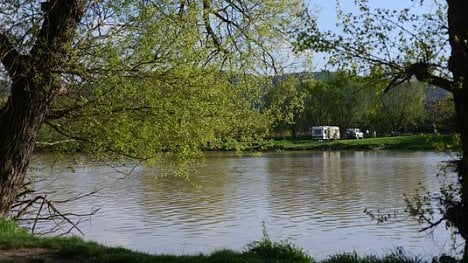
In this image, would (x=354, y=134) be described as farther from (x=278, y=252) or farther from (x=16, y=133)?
Result: (x=16, y=133)

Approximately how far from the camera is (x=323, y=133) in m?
→ 92.9

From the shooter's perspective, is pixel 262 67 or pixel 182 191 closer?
pixel 262 67

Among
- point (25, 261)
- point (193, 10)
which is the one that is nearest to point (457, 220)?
point (25, 261)

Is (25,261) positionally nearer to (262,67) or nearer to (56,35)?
(56,35)

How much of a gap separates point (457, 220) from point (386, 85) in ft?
6.46

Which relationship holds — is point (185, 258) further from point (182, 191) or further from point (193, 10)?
point (182, 191)

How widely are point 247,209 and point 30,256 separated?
563 inches

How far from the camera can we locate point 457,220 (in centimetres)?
827

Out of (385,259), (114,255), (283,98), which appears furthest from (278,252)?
(283,98)

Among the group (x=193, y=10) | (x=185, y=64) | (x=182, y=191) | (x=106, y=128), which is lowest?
(x=182, y=191)

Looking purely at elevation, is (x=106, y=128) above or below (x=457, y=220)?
above

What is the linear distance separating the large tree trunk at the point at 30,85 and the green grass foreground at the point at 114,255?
1.15 m

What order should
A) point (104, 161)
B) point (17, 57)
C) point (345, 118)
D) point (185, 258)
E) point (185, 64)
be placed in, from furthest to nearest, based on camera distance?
1. point (345, 118)
2. point (104, 161)
3. point (185, 64)
4. point (17, 57)
5. point (185, 258)

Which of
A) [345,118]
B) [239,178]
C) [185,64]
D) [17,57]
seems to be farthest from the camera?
[345,118]
